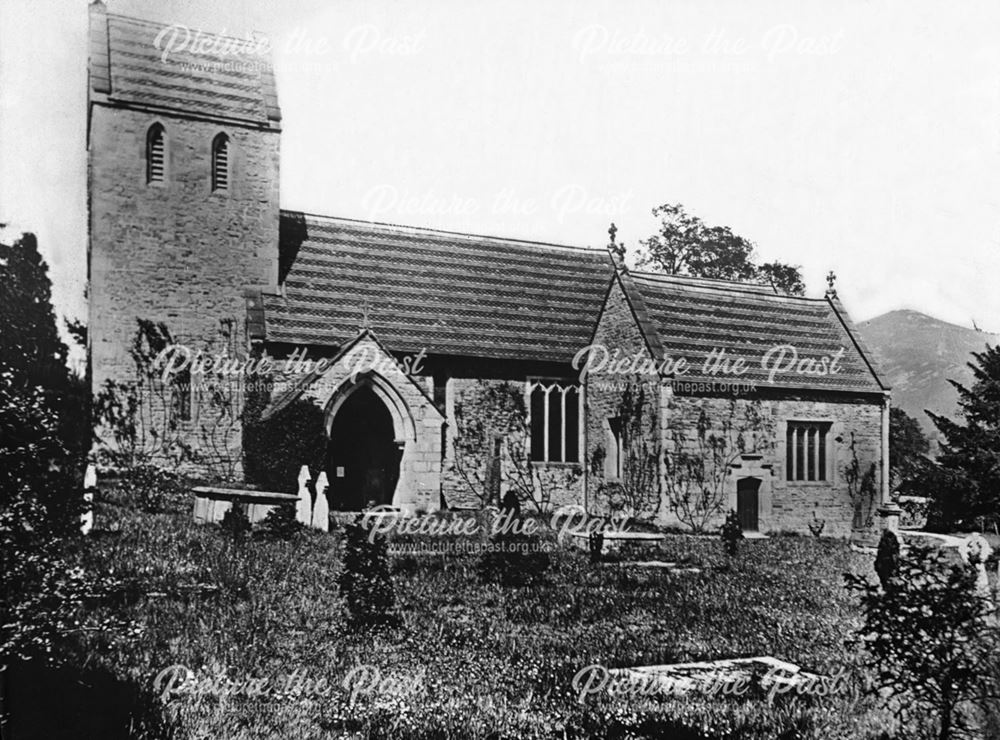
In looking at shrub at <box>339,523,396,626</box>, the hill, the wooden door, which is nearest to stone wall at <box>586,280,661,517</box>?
the wooden door

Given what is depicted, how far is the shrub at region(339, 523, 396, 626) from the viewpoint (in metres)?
9.67

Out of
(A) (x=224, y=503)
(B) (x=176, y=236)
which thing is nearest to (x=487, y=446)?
(B) (x=176, y=236)

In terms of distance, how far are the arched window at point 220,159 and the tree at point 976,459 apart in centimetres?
1307

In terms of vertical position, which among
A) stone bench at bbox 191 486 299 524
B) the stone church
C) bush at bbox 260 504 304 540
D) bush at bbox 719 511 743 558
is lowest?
bush at bbox 719 511 743 558

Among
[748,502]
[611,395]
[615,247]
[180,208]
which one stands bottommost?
[748,502]

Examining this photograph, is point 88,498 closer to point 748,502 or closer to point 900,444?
point 748,502

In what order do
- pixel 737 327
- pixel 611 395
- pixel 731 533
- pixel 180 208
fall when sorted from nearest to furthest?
pixel 180 208 < pixel 731 533 < pixel 737 327 < pixel 611 395

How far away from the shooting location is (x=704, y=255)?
18.2 meters

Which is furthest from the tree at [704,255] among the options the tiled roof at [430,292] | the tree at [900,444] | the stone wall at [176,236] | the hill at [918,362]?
the tree at [900,444]

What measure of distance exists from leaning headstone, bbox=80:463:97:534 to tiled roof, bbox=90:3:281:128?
475 cm

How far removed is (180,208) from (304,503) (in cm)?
718

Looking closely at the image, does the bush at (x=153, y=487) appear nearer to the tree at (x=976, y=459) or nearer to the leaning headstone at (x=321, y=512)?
the leaning headstone at (x=321, y=512)

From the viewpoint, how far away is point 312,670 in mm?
8414

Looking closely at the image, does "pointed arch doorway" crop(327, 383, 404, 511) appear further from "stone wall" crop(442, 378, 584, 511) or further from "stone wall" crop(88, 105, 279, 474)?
"stone wall" crop(88, 105, 279, 474)
